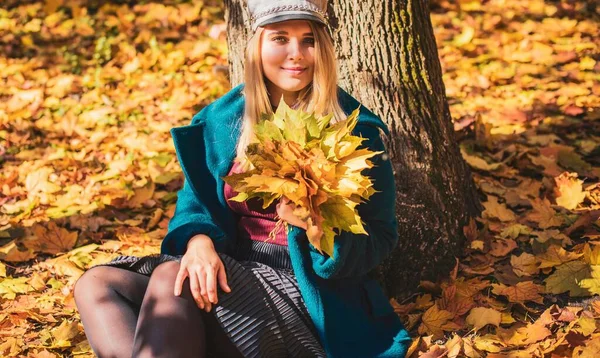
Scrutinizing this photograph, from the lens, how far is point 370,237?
103 inches

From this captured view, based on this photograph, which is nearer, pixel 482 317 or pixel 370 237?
pixel 370 237

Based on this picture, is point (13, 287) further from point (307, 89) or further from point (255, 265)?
point (307, 89)

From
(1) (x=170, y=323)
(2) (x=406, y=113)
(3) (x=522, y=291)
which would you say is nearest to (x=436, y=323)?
(3) (x=522, y=291)

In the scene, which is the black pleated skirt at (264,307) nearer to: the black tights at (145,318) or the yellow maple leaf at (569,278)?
the black tights at (145,318)

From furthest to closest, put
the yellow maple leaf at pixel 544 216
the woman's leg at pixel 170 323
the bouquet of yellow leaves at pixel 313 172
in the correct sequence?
the yellow maple leaf at pixel 544 216 < the woman's leg at pixel 170 323 < the bouquet of yellow leaves at pixel 313 172

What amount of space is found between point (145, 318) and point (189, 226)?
0.41 m

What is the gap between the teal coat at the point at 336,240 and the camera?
8.43 ft

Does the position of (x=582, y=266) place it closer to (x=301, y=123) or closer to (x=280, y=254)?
(x=280, y=254)

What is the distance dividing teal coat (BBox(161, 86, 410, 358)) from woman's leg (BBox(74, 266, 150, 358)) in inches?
8.5

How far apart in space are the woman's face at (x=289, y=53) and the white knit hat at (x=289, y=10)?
0.16 ft

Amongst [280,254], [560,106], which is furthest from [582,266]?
[560,106]

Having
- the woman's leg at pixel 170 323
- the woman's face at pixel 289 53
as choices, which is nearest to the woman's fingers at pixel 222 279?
the woman's leg at pixel 170 323

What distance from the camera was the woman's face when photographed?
2607mm

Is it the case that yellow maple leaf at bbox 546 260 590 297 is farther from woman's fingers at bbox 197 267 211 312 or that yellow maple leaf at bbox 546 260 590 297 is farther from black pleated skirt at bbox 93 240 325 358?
woman's fingers at bbox 197 267 211 312
